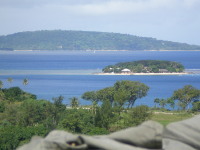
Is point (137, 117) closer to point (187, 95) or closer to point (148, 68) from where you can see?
point (187, 95)

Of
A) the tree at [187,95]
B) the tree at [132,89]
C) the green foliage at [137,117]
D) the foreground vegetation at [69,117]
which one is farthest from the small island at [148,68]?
the green foliage at [137,117]

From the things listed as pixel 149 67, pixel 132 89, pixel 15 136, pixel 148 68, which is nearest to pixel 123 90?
pixel 132 89

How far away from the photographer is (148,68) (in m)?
120

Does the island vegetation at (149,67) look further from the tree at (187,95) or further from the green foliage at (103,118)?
the green foliage at (103,118)

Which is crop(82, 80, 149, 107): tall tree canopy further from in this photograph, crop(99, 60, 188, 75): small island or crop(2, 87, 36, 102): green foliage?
crop(99, 60, 188, 75): small island

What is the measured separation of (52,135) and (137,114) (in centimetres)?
3085

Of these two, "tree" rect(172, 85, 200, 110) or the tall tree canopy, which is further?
the tall tree canopy

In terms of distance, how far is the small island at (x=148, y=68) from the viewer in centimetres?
11862

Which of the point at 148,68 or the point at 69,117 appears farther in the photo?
the point at 148,68

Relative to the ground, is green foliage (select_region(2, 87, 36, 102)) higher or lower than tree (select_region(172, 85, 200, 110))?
lower

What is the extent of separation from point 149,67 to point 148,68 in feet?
1.81

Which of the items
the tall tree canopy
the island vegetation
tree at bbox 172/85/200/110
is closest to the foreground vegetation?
tree at bbox 172/85/200/110

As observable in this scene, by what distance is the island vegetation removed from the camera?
11857cm

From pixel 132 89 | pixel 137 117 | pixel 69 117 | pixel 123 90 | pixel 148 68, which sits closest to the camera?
pixel 69 117
